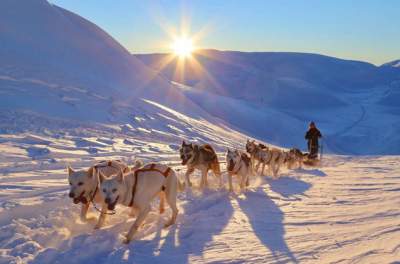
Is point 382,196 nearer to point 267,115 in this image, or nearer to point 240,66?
point 267,115

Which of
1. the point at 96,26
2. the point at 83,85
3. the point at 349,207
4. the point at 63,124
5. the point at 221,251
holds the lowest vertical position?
the point at 221,251

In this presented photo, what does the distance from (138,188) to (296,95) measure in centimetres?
6790

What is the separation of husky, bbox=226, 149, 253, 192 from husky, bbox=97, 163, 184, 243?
8.87ft

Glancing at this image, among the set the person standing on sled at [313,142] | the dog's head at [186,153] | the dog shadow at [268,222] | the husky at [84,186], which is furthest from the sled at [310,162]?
the husky at [84,186]

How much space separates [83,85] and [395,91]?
216 feet

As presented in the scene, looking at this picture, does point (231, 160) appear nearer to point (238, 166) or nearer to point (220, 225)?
point (238, 166)

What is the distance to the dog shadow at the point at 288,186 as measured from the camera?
30.3ft

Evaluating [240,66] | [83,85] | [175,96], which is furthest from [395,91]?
[83,85]

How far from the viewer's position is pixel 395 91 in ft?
255

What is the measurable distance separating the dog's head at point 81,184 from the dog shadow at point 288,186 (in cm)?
417

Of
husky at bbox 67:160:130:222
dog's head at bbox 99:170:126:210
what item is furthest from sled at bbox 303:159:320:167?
dog's head at bbox 99:170:126:210

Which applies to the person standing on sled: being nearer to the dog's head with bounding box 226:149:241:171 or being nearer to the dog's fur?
the dog's fur

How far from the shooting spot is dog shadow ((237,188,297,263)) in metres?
4.93

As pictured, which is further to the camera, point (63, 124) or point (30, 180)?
point (63, 124)
